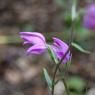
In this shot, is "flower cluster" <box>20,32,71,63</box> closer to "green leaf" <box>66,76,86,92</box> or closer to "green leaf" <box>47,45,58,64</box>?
"green leaf" <box>47,45,58,64</box>

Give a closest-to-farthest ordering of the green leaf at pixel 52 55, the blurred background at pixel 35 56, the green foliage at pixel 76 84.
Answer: the green leaf at pixel 52 55 < the green foliage at pixel 76 84 < the blurred background at pixel 35 56

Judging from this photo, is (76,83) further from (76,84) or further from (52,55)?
(52,55)

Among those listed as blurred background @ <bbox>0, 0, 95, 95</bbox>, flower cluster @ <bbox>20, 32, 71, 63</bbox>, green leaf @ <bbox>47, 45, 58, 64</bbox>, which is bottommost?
blurred background @ <bbox>0, 0, 95, 95</bbox>

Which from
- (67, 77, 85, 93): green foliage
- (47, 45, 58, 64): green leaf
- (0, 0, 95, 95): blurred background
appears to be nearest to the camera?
(47, 45, 58, 64): green leaf

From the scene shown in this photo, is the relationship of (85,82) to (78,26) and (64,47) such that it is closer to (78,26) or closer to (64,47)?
(78,26)

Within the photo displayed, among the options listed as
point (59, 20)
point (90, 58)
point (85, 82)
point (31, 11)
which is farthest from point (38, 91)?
point (31, 11)

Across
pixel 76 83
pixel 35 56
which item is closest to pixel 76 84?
pixel 76 83

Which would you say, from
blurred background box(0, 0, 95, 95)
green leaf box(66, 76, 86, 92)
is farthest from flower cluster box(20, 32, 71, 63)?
green leaf box(66, 76, 86, 92)

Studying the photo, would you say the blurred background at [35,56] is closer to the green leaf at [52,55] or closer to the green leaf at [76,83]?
the green leaf at [76,83]

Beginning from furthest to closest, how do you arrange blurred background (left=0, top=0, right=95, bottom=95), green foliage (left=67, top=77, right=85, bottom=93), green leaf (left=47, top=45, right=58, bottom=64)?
blurred background (left=0, top=0, right=95, bottom=95) → green foliage (left=67, top=77, right=85, bottom=93) → green leaf (left=47, top=45, right=58, bottom=64)

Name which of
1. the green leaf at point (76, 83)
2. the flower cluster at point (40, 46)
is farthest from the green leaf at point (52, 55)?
the green leaf at point (76, 83)
